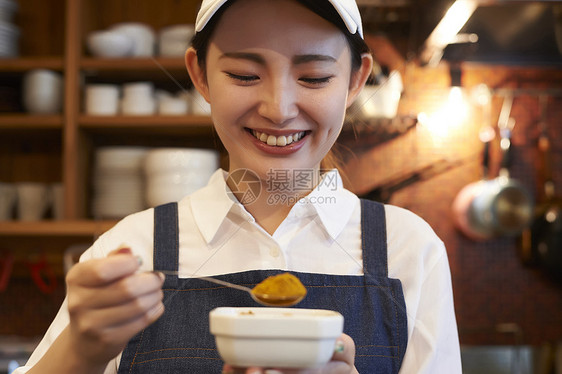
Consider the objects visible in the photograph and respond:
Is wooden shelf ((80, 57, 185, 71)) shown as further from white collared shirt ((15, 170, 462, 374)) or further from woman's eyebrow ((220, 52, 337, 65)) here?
woman's eyebrow ((220, 52, 337, 65))

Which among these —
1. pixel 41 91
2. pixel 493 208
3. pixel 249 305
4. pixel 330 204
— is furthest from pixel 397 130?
pixel 249 305

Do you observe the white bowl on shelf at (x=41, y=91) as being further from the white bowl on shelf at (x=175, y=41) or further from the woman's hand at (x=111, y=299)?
the woman's hand at (x=111, y=299)

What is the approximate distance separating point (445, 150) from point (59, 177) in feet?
5.39

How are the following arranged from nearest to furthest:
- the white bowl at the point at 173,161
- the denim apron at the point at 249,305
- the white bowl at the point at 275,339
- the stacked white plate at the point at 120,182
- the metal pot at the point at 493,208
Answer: the white bowl at the point at 275,339
the denim apron at the point at 249,305
the white bowl at the point at 173,161
the stacked white plate at the point at 120,182
the metal pot at the point at 493,208

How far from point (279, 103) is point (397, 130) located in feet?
5.60

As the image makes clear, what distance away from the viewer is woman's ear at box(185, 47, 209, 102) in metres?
0.88

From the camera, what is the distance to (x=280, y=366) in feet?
1.91

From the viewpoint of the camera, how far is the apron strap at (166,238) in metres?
0.91

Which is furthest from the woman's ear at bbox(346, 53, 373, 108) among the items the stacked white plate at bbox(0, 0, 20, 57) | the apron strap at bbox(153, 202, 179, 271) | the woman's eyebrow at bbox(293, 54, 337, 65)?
the stacked white plate at bbox(0, 0, 20, 57)

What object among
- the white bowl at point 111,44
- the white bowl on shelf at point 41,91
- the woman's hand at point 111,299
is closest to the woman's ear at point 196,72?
the woman's hand at point 111,299

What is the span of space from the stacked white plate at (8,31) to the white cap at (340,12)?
157cm

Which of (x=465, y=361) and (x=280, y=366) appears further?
(x=465, y=361)

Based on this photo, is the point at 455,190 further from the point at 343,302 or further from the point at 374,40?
the point at 343,302

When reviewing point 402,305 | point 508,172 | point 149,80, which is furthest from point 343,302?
point 508,172
